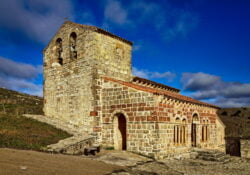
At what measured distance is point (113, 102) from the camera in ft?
50.5

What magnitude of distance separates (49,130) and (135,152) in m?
5.92

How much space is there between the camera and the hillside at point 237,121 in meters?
33.1

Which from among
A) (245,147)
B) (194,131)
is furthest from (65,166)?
(245,147)

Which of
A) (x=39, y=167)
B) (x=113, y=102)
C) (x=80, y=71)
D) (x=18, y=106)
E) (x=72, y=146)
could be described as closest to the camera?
(x=39, y=167)

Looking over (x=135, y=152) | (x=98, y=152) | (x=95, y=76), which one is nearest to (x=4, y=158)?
(x=98, y=152)

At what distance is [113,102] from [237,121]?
34.0m

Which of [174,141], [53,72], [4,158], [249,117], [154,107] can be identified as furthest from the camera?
[249,117]

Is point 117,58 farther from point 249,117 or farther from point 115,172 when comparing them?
point 249,117

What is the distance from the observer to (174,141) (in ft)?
49.3

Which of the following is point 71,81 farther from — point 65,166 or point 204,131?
point 204,131

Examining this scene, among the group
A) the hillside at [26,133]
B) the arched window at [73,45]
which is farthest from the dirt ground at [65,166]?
the arched window at [73,45]

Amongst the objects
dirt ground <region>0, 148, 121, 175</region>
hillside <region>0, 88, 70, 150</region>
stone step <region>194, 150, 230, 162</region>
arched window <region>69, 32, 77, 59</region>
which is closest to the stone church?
arched window <region>69, 32, 77, 59</region>

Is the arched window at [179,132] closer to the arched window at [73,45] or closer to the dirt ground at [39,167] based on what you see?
the dirt ground at [39,167]

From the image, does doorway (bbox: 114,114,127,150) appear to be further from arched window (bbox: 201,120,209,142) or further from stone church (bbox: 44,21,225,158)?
arched window (bbox: 201,120,209,142)
